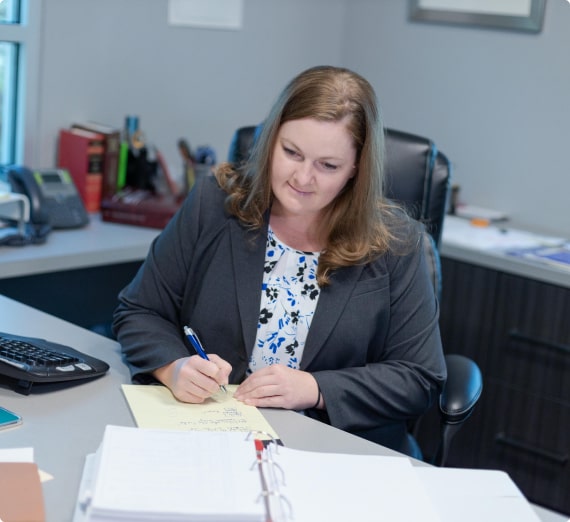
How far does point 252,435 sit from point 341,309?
0.48 m

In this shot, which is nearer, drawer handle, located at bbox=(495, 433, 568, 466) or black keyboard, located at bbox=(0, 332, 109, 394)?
black keyboard, located at bbox=(0, 332, 109, 394)

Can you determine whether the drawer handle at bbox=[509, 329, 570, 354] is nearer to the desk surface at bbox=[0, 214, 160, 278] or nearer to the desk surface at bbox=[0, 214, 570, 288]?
the desk surface at bbox=[0, 214, 570, 288]

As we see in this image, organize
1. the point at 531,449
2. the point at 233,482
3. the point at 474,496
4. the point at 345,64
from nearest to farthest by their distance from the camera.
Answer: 1. the point at 233,482
2. the point at 474,496
3. the point at 531,449
4. the point at 345,64

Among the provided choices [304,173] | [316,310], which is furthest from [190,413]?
[304,173]

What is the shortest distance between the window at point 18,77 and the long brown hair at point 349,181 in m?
1.15

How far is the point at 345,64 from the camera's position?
3645 millimetres

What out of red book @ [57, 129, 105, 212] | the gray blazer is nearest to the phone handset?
red book @ [57, 129, 105, 212]

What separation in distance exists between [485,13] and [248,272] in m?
1.76

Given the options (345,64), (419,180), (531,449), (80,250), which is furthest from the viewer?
(345,64)

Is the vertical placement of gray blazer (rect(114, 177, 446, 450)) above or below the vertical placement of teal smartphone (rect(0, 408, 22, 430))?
above

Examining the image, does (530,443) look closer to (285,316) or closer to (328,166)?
(285,316)

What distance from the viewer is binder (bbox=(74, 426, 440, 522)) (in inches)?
44.7

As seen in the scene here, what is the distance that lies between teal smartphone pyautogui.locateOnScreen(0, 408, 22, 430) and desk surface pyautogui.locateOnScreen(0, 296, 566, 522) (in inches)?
0.4

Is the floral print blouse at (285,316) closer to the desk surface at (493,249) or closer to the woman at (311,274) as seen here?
the woman at (311,274)
